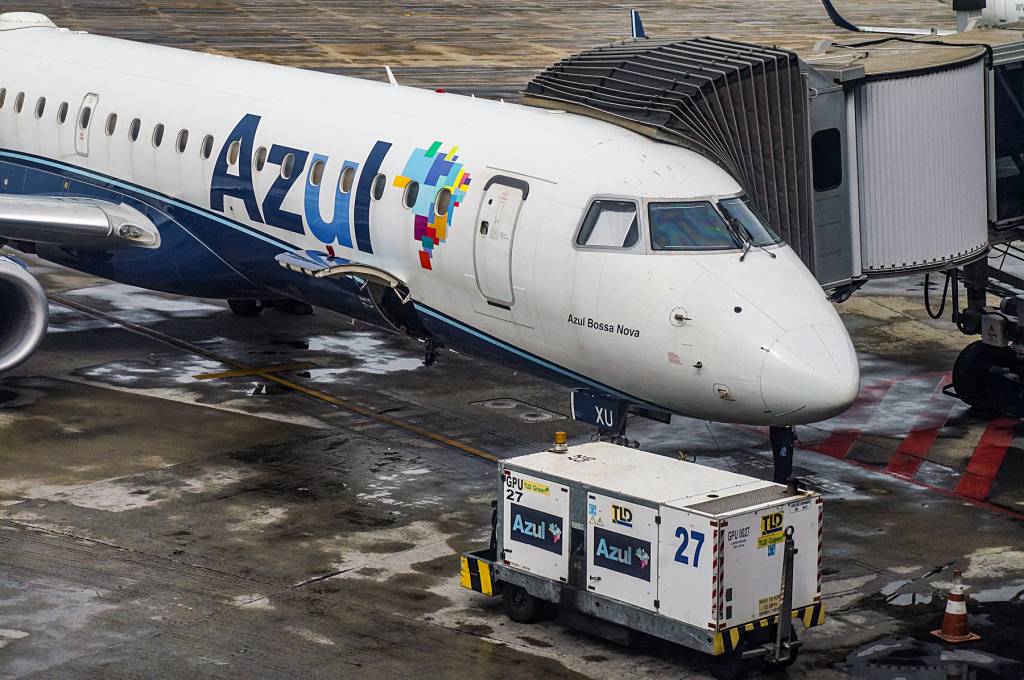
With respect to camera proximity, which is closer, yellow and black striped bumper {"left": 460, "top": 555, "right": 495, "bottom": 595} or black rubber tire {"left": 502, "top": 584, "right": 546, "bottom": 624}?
black rubber tire {"left": 502, "top": 584, "right": 546, "bottom": 624}

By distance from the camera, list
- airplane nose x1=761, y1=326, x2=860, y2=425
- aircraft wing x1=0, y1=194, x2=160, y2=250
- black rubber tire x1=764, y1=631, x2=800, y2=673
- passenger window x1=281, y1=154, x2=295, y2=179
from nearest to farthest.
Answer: black rubber tire x1=764, y1=631, x2=800, y2=673
airplane nose x1=761, y1=326, x2=860, y2=425
passenger window x1=281, y1=154, x2=295, y2=179
aircraft wing x1=0, y1=194, x2=160, y2=250

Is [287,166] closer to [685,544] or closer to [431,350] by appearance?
[431,350]

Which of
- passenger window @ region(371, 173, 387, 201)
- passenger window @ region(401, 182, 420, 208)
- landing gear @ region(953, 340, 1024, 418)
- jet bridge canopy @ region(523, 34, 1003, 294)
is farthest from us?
landing gear @ region(953, 340, 1024, 418)

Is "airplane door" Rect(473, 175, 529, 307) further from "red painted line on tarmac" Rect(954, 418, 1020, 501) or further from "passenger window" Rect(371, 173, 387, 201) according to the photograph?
"red painted line on tarmac" Rect(954, 418, 1020, 501)

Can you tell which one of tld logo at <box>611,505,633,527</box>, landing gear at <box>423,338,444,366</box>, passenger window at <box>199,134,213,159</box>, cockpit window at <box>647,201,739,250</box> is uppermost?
passenger window at <box>199,134,213,159</box>

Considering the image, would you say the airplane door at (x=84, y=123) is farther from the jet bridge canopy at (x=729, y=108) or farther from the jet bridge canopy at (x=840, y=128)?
the jet bridge canopy at (x=729, y=108)

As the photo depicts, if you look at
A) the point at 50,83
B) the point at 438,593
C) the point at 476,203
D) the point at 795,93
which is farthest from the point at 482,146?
the point at 50,83

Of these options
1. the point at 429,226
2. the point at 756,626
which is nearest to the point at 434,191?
Answer: the point at 429,226

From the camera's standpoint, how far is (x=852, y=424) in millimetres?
25750

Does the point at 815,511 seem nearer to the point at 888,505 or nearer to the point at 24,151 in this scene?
the point at 888,505

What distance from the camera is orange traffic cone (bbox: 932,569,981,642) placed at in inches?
663

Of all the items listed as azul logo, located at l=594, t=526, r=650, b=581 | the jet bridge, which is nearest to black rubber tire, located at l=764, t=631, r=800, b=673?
azul logo, located at l=594, t=526, r=650, b=581

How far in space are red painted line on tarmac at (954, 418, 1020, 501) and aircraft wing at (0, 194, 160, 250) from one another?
1342cm

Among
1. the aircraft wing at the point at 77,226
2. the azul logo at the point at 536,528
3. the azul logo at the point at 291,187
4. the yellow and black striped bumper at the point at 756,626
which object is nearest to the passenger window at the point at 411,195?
the azul logo at the point at 291,187
